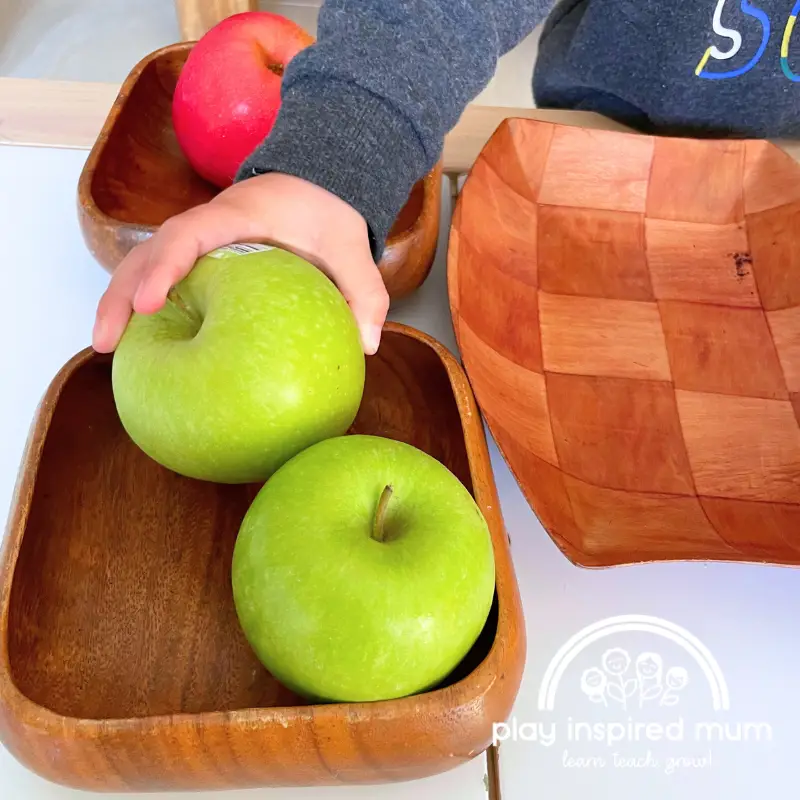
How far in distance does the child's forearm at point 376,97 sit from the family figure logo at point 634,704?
28 cm

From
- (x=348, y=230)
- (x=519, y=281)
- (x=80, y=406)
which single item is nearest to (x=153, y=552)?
(x=80, y=406)

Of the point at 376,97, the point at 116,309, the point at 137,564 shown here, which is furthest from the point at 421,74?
the point at 137,564

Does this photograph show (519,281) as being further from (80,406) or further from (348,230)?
(80,406)

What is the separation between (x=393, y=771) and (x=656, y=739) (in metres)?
0.14

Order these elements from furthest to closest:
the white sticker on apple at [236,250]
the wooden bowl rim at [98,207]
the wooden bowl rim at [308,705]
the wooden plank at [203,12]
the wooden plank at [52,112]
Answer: the wooden plank at [203,12], the wooden plank at [52,112], the wooden bowl rim at [98,207], the white sticker on apple at [236,250], the wooden bowl rim at [308,705]

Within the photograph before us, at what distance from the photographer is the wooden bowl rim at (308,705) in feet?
0.97

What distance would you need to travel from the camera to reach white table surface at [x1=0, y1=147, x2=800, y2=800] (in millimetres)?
361

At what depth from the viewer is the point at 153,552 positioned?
0.40 m

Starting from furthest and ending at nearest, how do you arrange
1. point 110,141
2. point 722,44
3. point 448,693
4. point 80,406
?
point 722,44
point 110,141
point 80,406
point 448,693

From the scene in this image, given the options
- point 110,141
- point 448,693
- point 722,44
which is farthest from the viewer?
point 722,44

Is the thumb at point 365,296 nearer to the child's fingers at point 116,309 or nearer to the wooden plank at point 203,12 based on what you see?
the child's fingers at point 116,309

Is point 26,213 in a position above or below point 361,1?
below

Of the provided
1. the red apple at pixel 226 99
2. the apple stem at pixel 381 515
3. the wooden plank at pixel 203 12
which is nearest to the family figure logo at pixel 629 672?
the apple stem at pixel 381 515

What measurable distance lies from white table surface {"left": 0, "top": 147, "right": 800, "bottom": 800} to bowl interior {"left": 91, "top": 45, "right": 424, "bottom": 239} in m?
0.10
